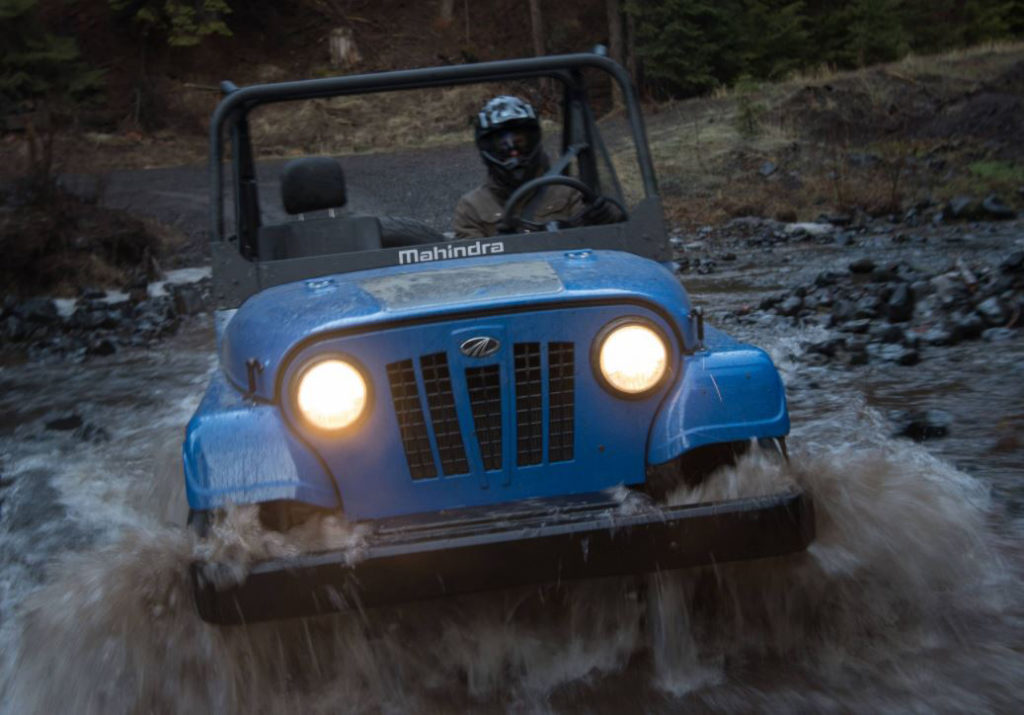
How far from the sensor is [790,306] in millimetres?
9094

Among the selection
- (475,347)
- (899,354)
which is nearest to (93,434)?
(475,347)

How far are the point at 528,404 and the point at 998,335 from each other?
547 centimetres

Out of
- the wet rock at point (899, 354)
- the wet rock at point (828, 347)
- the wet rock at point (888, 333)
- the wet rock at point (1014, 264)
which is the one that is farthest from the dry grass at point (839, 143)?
the wet rock at point (899, 354)

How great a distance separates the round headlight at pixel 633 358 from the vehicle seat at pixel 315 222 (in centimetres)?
155

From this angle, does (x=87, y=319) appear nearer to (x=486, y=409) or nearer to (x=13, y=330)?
(x=13, y=330)

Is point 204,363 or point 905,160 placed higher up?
point 204,363

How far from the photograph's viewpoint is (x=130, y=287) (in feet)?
44.6

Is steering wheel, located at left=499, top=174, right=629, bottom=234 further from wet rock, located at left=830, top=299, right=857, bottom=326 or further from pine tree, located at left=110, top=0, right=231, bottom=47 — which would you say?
pine tree, located at left=110, top=0, right=231, bottom=47

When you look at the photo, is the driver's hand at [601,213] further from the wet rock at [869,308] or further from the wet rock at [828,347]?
the wet rock at [869,308]

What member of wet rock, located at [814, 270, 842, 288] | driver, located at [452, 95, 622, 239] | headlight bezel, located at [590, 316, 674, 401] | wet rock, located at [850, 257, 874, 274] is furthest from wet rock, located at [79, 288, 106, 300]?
headlight bezel, located at [590, 316, 674, 401]

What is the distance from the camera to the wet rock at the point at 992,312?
7.79m

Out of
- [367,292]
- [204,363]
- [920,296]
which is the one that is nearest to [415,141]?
[204,363]

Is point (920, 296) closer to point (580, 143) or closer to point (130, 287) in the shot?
point (580, 143)

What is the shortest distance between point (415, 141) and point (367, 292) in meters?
20.6
